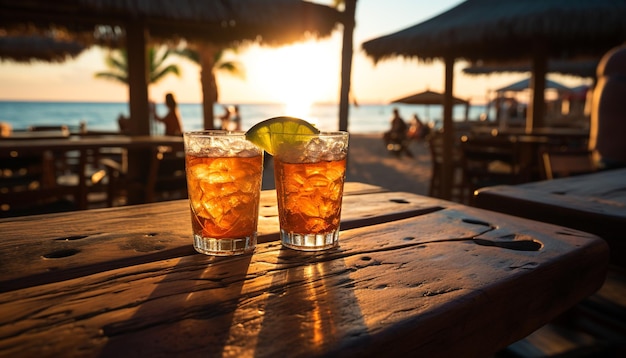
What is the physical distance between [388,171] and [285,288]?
804 cm

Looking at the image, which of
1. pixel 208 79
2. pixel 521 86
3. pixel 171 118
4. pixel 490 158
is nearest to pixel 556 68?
pixel 521 86

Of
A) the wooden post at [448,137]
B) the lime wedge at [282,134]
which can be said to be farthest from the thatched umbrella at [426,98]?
the lime wedge at [282,134]

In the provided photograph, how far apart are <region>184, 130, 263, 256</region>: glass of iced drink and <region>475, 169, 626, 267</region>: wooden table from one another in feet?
2.86

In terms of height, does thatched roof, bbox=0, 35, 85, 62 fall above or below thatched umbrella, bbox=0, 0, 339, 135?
above

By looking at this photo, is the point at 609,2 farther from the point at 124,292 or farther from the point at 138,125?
the point at 124,292

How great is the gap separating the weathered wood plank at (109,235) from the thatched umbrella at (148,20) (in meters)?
3.58

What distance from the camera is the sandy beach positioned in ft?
21.6

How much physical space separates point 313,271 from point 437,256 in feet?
0.74

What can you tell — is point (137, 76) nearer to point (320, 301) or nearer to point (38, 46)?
point (38, 46)

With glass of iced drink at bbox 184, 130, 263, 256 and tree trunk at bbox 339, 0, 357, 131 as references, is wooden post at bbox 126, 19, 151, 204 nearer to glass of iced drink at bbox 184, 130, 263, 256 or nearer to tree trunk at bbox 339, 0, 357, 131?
tree trunk at bbox 339, 0, 357, 131

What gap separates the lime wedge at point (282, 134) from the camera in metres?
0.71

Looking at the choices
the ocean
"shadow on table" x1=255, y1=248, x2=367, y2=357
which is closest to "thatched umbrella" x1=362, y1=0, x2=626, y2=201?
"shadow on table" x1=255, y1=248, x2=367, y2=357

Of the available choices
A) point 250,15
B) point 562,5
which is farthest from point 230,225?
point 562,5

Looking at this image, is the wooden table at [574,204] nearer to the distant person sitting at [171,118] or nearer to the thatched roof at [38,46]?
the distant person sitting at [171,118]
